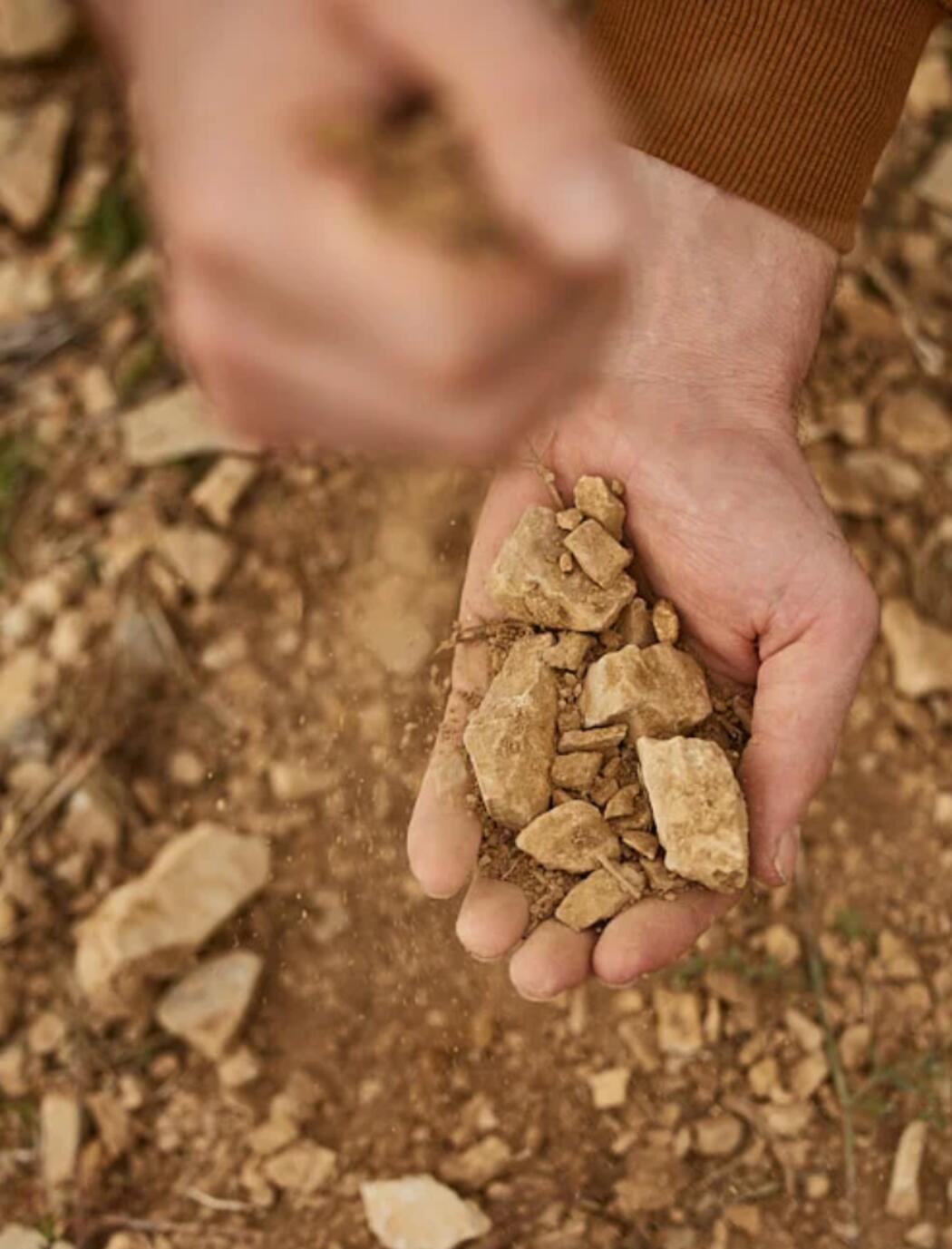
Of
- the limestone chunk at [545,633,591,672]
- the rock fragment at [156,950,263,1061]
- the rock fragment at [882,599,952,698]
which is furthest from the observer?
the rock fragment at [882,599,952,698]

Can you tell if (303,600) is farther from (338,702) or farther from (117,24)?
(117,24)

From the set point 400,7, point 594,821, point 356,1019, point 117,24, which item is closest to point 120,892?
point 356,1019

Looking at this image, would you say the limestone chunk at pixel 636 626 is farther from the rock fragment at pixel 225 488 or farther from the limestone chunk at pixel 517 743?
the rock fragment at pixel 225 488

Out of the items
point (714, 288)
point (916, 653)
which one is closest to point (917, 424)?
point (916, 653)

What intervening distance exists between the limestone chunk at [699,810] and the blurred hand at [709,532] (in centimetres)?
5

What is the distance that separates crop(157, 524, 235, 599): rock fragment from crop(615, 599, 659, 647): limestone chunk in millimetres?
680

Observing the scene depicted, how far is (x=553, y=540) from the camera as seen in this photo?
138 centimetres

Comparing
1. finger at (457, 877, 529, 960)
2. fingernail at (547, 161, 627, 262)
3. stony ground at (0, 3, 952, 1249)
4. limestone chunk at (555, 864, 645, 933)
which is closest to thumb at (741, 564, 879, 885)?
limestone chunk at (555, 864, 645, 933)

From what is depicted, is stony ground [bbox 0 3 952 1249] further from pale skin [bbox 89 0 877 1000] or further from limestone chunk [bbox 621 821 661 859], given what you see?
pale skin [bbox 89 0 877 1000]

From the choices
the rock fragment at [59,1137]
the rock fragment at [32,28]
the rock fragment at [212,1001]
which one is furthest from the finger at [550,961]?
the rock fragment at [32,28]

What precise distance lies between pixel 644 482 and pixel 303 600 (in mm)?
619

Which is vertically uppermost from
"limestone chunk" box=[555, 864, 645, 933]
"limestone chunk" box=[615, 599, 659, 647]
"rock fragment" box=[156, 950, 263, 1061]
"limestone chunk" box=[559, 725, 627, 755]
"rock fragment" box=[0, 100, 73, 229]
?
"rock fragment" box=[0, 100, 73, 229]

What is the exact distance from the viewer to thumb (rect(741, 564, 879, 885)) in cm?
130

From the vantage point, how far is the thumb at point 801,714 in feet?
4.27
